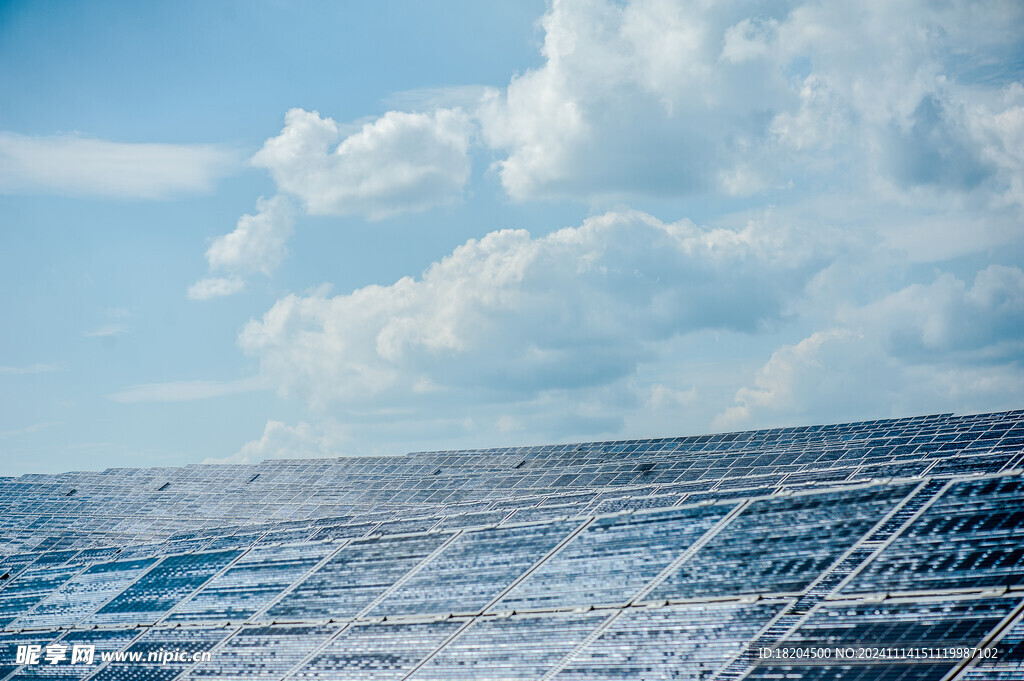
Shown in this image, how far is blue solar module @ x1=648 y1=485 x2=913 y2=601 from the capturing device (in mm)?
33000

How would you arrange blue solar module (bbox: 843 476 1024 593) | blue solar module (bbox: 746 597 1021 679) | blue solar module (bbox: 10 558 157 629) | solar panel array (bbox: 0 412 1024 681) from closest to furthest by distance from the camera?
1. blue solar module (bbox: 746 597 1021 679)
2. solar panel array (bbox: 0 412 1024 681)
3. blue solar module (bbox: 843 476 1024 593)
4. blue solar module (bbox: 10 558 157 629)

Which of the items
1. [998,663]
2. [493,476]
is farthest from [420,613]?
[493,476]

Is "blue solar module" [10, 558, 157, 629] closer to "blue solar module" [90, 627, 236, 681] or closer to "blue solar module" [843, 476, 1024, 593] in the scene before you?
"blue solar module" [90, 627, 236, 681]

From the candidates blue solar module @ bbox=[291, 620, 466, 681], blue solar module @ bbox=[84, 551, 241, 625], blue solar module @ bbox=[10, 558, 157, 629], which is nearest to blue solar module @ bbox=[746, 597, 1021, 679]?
blue solar module @ bbox=[291, 620, 466, 681]

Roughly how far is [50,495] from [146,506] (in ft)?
43.4

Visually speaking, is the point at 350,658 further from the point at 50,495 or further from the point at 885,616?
the point at 50,495

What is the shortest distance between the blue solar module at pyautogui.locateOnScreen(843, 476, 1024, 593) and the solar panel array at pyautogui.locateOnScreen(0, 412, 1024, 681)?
0.07 m

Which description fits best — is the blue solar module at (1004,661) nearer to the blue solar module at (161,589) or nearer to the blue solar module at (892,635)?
the blue solar module at (892,635)

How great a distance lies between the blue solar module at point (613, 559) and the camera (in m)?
36.3

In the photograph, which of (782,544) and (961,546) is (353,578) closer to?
(782,544)

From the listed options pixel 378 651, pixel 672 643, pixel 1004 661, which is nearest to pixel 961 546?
pixel 1004 661

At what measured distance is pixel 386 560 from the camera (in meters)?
44.6

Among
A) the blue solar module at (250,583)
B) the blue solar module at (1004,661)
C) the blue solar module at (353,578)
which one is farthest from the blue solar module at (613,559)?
the blue solar module at (1004,661)

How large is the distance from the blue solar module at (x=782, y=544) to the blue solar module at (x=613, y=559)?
1.27 m
